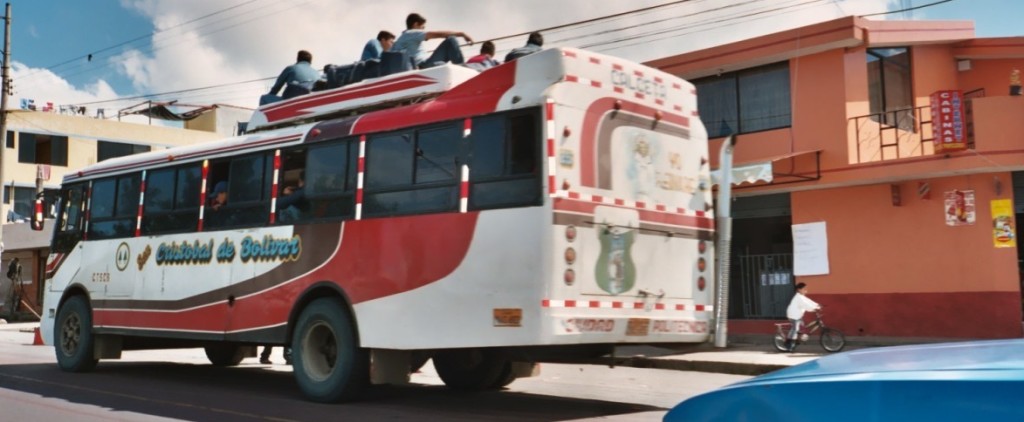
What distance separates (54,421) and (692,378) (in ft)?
29.9

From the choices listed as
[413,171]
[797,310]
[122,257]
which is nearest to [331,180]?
[413,171]

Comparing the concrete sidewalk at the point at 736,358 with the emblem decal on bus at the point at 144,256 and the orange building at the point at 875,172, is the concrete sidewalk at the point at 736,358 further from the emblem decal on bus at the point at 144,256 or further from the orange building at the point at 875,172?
the emblem decal on bus at the point at 144,256

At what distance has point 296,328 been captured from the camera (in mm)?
9602

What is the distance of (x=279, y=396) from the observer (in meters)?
10.3

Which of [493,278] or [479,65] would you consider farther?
[479,65]

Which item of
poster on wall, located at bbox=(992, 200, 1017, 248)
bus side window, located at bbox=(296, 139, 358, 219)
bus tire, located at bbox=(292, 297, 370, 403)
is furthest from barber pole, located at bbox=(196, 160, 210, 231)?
poster on wall, located at bbox=(992, 200, 1017, 248)

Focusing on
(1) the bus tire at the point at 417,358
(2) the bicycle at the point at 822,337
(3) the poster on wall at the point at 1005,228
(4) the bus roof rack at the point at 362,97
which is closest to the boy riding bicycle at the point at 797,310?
(2) the bicycle at the point at 822,337

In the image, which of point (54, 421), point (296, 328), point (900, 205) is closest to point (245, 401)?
point (296, 328)

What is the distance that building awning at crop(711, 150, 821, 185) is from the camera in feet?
61.0

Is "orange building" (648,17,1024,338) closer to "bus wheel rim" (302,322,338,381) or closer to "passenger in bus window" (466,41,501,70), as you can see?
"passenger in bus window" (466,41,501,70)

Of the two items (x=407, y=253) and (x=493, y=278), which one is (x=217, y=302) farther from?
(x=493, y=278)

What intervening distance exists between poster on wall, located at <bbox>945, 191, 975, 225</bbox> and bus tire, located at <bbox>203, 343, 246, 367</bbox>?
13.3 m

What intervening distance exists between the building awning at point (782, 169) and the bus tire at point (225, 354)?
10434mm

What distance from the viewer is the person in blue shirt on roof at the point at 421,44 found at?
33.5 feet
